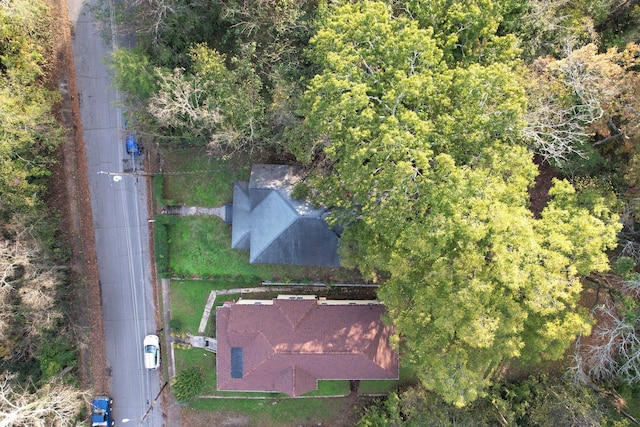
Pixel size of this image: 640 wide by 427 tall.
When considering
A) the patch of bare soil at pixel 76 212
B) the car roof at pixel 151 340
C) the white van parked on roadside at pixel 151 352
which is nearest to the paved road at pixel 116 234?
the patch of bare soil at pixel 76 212

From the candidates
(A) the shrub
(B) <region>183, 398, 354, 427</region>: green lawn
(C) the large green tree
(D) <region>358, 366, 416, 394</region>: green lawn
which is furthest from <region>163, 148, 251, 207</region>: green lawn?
(D) <region>358, 366, 416, 394</region>: green lawn

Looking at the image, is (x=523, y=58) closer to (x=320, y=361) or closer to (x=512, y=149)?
(x=512, y=149)

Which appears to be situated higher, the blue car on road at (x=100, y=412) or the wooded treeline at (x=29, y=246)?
the wooded treeline at (x=29, y=246)

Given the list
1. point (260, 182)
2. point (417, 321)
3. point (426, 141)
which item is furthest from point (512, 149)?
point (260, 182)

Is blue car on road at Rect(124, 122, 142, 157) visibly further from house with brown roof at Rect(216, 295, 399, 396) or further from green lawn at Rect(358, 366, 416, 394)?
green lawn at Rect(358, 366, 416, 394)

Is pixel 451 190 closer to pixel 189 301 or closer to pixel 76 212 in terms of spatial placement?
pixel 189 301

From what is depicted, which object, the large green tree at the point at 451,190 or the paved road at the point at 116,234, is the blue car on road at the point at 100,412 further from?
the large green tree at the point at 451,190
